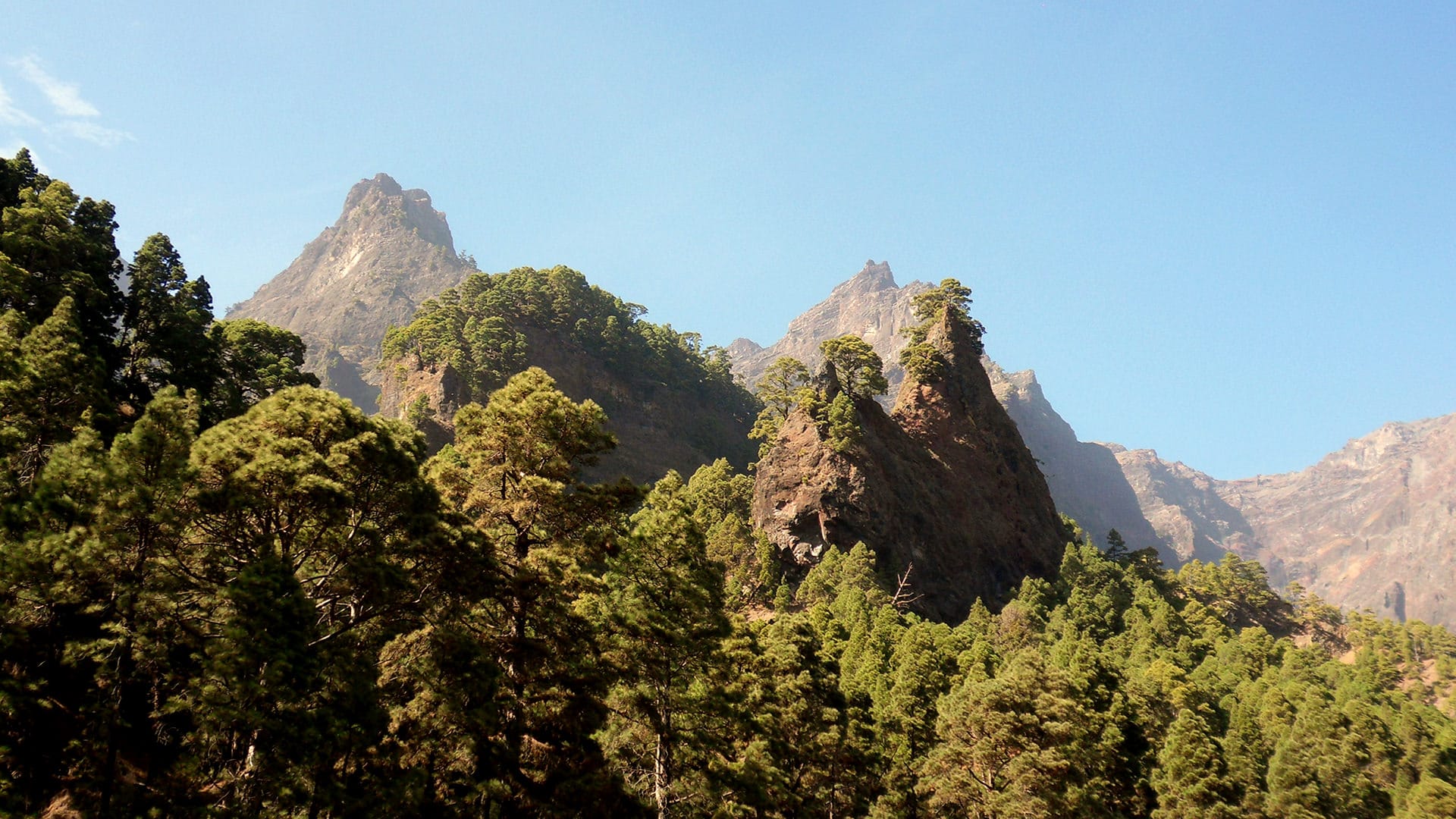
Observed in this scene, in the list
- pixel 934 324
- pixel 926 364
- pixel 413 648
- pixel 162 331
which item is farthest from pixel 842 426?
pixel 413 648

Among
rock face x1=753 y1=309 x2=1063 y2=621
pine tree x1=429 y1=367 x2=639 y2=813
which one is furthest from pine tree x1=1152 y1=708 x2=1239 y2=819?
rock face x1=753 y1=309 x2=1063 y2=621

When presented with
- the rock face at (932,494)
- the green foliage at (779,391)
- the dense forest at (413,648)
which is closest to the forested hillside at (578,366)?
the green foliage at (779,391)

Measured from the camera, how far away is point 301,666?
49.6 ft

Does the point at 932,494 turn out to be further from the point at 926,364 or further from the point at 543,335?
the point at 543,335

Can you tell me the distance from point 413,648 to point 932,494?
60.4 metres

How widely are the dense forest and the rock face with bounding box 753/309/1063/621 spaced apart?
74.5ft

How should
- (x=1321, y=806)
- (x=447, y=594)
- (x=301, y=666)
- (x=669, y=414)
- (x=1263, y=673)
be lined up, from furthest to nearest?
(x=669, y=414), (x=1263, y=673), (x=1321, y=806), (x=447, y=594), (x=301, y=666)

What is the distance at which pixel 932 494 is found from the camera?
239 feet

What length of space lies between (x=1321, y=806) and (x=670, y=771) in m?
33.3

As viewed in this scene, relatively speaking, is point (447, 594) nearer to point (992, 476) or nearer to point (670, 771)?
point (670, 771)

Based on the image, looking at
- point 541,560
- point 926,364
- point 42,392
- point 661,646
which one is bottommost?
point 661,646

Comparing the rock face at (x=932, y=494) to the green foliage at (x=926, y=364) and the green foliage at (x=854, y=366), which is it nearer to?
the green foliage at (x=926, y=364)

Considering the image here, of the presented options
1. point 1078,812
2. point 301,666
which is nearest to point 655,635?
point 301,666

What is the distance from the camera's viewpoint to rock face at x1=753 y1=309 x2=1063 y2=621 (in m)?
65.1
